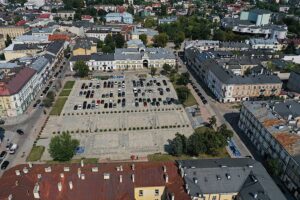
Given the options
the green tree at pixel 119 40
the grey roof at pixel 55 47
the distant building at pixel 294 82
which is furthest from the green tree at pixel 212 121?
the green tree at pixel 119 40

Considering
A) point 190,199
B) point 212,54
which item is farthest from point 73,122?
point 212,54

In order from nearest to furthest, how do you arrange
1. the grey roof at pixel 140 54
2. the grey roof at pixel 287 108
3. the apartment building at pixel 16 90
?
the grey roof at pixel 287 108, the apartment building at pixel 16 90, the grey roof at pixel 140 54

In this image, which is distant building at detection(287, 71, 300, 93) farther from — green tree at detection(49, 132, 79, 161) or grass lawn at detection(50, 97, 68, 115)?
grass lawn at detection(50, 97, 68, 115)

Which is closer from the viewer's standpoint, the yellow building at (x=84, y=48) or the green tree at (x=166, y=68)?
the green tree at (x=166, y=68)

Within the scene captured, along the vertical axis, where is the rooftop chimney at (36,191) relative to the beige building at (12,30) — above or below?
below

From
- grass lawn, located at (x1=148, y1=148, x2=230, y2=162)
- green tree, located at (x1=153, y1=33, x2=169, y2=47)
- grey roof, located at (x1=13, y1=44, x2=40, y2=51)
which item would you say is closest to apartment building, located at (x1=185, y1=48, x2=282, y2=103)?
grass lawn, located at (x1=148, y1=148, x2=230, y2=162)

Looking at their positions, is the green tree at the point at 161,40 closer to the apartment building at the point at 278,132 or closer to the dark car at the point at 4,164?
the apartment building at the point at 278,132

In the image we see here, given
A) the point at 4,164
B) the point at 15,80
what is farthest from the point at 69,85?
the point at 4,164
